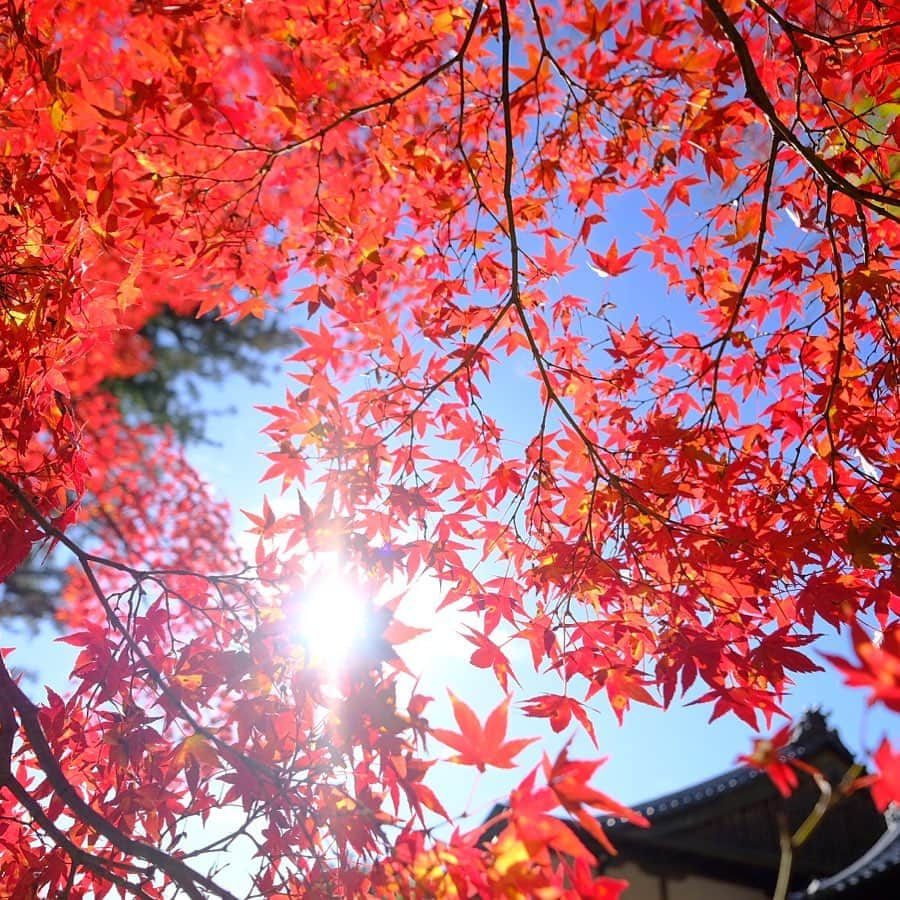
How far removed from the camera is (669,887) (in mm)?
8859

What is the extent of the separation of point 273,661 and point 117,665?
1.88ft

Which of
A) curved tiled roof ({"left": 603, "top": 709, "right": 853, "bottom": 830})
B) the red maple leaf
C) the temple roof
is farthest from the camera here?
curved tiled roof ({"left": 603, "top": 709, "right": 853, "bottom": 830})

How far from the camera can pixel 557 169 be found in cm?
467

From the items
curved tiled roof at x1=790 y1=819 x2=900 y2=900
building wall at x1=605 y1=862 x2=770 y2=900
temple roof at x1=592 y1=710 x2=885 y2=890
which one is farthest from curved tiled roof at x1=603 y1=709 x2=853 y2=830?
curved tiled roof at x1=790 y1=819 x2=900 y2=900

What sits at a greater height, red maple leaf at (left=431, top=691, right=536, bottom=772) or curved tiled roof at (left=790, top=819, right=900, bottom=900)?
red maple leaf at (left=431, top=691, right=536, bottom=772)

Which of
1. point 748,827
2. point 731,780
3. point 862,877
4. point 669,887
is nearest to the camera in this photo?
point 862,877

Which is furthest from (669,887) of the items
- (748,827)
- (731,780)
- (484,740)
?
(484,740)

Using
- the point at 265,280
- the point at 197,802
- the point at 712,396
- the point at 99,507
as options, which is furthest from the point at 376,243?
the point at 99,507

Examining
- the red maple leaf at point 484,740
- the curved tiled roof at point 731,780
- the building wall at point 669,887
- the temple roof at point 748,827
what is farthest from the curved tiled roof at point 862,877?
the red maple leaf at point 484,740

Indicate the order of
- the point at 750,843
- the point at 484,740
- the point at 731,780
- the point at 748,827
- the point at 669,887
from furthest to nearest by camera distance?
the point at 731,780 → the point at 748,827 → the point at 750,843 → the point at 669,887 → the point at 484,740

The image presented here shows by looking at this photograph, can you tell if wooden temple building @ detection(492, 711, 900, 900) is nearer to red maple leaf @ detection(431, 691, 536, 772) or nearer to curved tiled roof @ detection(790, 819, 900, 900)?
curved tiled roof @ detection(790, 819, 900, 900)

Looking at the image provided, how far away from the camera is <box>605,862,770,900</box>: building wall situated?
8.72 metres

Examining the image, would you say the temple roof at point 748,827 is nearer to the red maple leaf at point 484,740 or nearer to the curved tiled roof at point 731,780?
the curved tiled roof at point 731,780

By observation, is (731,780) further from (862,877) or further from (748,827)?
(862,877)
